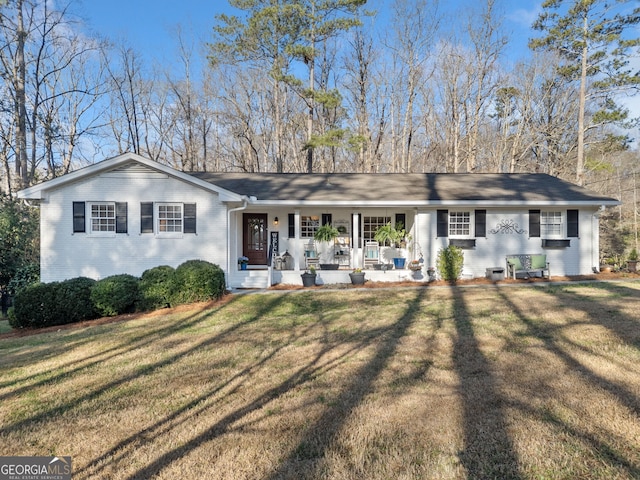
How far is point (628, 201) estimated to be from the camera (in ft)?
98.7

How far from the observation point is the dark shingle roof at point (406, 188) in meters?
12.1

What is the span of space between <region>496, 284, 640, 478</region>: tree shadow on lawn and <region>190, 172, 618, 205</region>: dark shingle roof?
504 cm

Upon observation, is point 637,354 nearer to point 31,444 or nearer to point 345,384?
point 345,384

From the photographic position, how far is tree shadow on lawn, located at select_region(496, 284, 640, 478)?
2592 millimetres

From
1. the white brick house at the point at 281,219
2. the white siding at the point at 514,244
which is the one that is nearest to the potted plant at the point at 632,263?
the white brick house at the point at 281,219

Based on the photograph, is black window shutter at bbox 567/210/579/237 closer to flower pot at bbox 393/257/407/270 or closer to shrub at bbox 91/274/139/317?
flower pot at bbox 393/257/407/270

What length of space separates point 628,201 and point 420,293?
1245 inches

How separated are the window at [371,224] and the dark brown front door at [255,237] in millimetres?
3910

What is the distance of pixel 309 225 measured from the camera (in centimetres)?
1370

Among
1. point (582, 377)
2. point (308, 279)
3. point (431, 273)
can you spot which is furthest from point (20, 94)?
point (582, 377)

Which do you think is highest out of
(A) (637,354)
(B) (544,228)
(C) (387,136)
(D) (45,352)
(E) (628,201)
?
(C) (387,136)

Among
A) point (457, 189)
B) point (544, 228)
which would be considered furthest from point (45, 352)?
point (544, 228)

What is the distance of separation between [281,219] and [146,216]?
470 centimetres

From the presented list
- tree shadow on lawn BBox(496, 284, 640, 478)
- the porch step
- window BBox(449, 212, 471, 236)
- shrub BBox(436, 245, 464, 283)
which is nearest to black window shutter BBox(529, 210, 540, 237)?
window BBox(449, 212, 471, 236)
